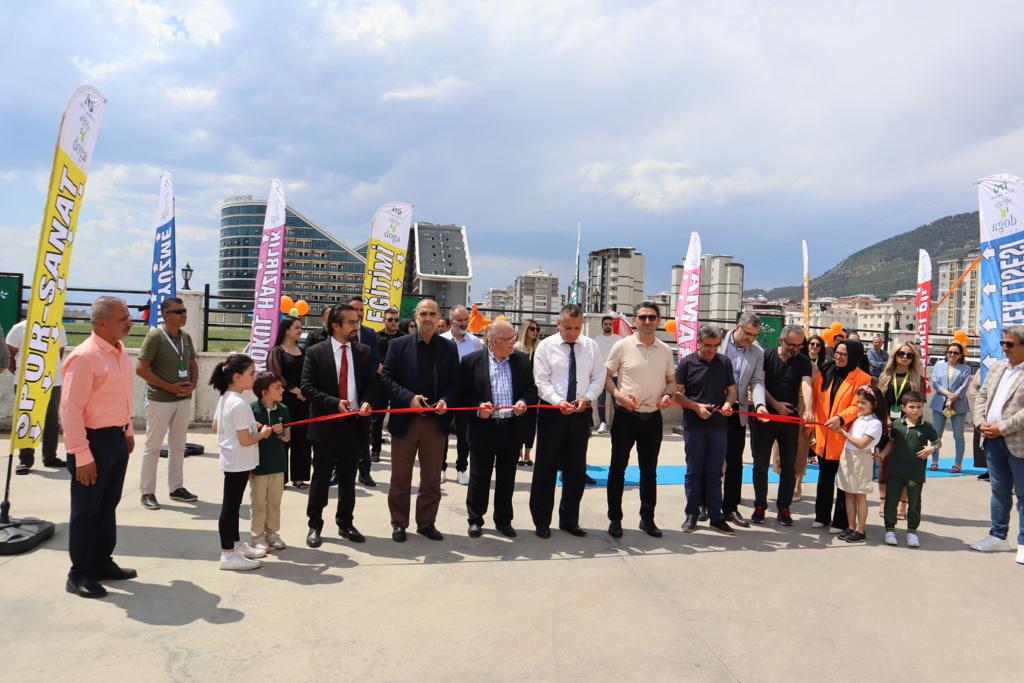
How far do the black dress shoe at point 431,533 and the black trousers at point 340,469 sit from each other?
58cm

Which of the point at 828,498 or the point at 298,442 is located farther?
the point at 298,442

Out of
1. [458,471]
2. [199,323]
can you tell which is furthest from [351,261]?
[458,471]

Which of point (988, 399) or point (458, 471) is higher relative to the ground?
point (988, 399)

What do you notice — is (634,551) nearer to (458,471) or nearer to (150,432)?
(458,471)

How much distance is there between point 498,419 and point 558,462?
0.68 meters

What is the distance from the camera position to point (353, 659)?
10.4ft

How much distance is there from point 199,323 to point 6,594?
762 centimetres

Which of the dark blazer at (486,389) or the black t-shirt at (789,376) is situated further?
the black t-shirt at (789,376)

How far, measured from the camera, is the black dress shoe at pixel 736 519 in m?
5.78

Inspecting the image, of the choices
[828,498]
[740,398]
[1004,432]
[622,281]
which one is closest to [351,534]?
[740,398]

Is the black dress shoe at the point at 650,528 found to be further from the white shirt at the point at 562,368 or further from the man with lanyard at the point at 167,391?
the man with lanyard at the point at 167,391

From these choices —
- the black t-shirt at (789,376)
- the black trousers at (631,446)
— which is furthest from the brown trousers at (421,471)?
the black t-shirt at (789,376)

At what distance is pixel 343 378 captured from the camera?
5.20 metres

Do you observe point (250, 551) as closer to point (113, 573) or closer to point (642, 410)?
point (113, 573)
